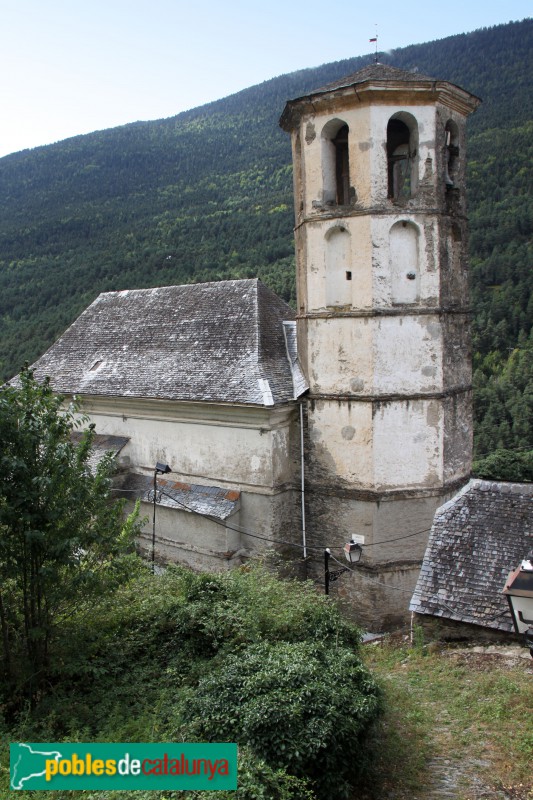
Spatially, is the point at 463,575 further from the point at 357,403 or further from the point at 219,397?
the point at 219,397

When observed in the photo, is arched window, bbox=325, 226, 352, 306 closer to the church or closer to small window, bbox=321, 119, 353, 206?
the church

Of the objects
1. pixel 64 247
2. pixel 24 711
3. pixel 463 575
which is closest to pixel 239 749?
pixel 24 711

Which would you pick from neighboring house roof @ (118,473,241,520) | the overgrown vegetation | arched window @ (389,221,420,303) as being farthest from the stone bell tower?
the overgrown vegetation

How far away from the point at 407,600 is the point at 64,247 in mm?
46835

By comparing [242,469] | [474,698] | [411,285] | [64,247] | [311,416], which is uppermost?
[64,247]

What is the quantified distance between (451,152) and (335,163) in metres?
2.62

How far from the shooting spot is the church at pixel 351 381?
13062mm

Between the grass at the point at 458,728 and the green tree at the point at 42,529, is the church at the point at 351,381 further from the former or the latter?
the green tree at the point at 42,529

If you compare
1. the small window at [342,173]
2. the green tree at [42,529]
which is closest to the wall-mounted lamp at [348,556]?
the green tree at [42,529]

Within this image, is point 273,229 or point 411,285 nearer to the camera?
point 411,285

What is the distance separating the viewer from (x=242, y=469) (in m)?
14.2

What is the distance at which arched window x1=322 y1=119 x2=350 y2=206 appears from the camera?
13.5 metres

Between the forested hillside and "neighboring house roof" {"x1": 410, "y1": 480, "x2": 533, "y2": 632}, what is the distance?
2478 cm

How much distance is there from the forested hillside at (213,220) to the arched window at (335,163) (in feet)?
66.9
